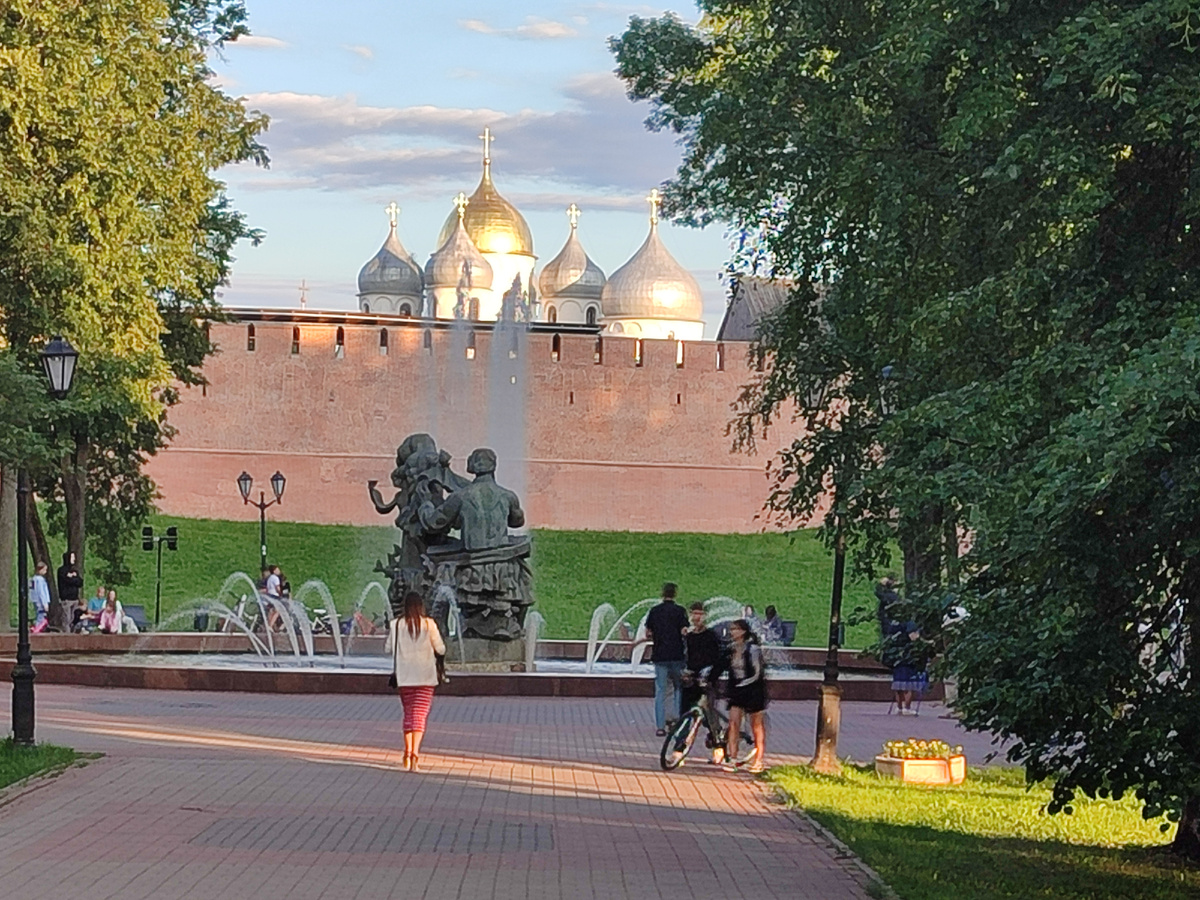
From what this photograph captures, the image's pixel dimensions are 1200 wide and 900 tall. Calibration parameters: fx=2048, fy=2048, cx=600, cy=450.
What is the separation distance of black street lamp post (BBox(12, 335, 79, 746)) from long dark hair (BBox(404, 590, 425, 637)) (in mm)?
2833

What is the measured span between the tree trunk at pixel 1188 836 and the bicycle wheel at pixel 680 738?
4.58 m

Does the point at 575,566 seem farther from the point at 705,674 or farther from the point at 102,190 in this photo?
the point at 705,674

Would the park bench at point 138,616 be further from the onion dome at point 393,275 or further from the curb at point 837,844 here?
the onion dome at point 393,275

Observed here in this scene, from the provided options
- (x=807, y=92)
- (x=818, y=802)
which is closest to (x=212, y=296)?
(x=807, y=92)

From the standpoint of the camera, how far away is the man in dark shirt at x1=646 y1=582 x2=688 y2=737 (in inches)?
691

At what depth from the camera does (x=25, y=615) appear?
1617 cm

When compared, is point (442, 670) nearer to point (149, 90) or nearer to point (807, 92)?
point (807, 92)

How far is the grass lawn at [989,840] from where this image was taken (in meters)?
9.97

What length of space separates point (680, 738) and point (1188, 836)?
4808 millimetres

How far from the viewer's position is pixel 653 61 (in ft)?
72.1

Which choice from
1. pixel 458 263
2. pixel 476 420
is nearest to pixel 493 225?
pixel 458 263

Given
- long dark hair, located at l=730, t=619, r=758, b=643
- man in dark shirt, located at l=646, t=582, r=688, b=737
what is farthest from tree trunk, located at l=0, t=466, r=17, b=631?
long dark hair, located at l=730, t=619, r=758, b=643

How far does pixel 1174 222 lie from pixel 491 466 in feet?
49.8

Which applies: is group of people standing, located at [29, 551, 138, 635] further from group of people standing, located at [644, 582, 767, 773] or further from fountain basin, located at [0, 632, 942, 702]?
group of people standing, located at [644, 582, 767, 773]
